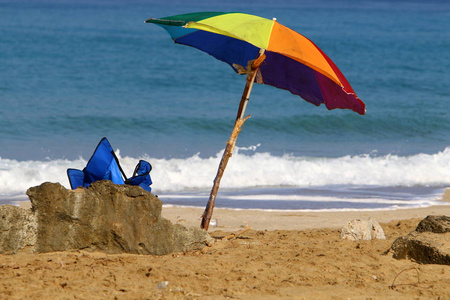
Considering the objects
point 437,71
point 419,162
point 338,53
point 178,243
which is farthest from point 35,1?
point 178,243

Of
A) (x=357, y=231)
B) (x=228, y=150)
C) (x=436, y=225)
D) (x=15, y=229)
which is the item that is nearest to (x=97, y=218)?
(x=15, y=229)

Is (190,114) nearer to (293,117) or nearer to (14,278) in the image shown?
(293,117)

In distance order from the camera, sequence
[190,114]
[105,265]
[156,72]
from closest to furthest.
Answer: [105,265] < [190,114] < [156,72]

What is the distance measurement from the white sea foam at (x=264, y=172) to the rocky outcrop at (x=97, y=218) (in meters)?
4.82

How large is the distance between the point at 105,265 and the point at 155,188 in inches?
226

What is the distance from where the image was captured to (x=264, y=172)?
11.2 m

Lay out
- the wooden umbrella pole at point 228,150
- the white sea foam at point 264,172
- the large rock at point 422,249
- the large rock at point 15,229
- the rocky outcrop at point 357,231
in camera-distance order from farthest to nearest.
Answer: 1. the white sea foam at point 264,172
2. the rocky outcrop at point 357,231
3. the wooden umbrella pole at point 228,150
4. the large rock at point 422,249
5. the large rock at point 15,229

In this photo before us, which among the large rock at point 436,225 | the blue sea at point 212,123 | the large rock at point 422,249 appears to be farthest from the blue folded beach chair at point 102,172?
the blue sea at point 212,123

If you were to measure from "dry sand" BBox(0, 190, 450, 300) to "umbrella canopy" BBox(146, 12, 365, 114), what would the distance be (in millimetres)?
1475

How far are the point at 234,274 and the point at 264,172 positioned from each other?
271 inches

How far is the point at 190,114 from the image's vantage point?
16625 millimetres

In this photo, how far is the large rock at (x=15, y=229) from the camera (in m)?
4.52

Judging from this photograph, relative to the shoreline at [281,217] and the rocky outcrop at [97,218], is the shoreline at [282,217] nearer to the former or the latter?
the shoreline at [281,217]

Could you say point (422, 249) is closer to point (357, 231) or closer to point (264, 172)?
point (357, 231)
